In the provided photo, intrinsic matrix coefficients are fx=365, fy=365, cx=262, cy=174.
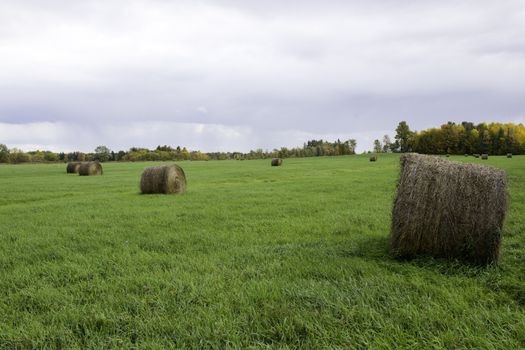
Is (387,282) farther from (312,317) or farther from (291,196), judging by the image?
(291,196)

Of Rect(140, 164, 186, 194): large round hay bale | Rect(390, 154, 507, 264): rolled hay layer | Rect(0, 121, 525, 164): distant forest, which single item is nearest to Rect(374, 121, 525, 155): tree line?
Rect(0, 121, 525, 164): distant forest

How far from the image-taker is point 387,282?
18.2ft

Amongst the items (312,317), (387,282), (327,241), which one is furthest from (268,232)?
(312,317)

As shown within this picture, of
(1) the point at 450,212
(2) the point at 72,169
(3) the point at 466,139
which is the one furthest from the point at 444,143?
(1) the point at 450,212

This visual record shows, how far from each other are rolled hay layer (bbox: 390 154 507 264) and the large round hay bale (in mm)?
13915

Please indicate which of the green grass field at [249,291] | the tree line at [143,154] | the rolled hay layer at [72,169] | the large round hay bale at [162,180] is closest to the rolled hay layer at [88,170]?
the rolled hay layer at [72,169]

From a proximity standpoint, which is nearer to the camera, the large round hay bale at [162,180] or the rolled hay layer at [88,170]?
the large round hay bale at [162,180]

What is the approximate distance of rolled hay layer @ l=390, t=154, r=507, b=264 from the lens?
6.39 meters

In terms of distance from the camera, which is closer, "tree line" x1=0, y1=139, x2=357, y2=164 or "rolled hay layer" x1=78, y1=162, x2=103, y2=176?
"rolled hay layer" x1=78, y1=162, x2=103, y2=176

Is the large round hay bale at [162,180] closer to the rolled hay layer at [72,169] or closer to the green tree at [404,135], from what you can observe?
the rolled hay layer at [72,169]

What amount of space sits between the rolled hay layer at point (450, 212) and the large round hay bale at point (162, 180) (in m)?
13.9

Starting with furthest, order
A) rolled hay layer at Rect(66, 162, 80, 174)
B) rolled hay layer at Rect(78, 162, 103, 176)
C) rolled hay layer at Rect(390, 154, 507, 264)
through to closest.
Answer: rolled hay layer at Rect(66, 162, 80, 174) → rolled hay layer at Rect(78, 162, 103, 176) → rolled hay layer at Rect(390, 154, 507, 264)

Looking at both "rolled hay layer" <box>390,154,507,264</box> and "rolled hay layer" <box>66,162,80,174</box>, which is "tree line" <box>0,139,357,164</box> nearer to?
"rolled hay layer" <box>66,162,80,174</box>

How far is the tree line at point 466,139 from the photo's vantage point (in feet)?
365
